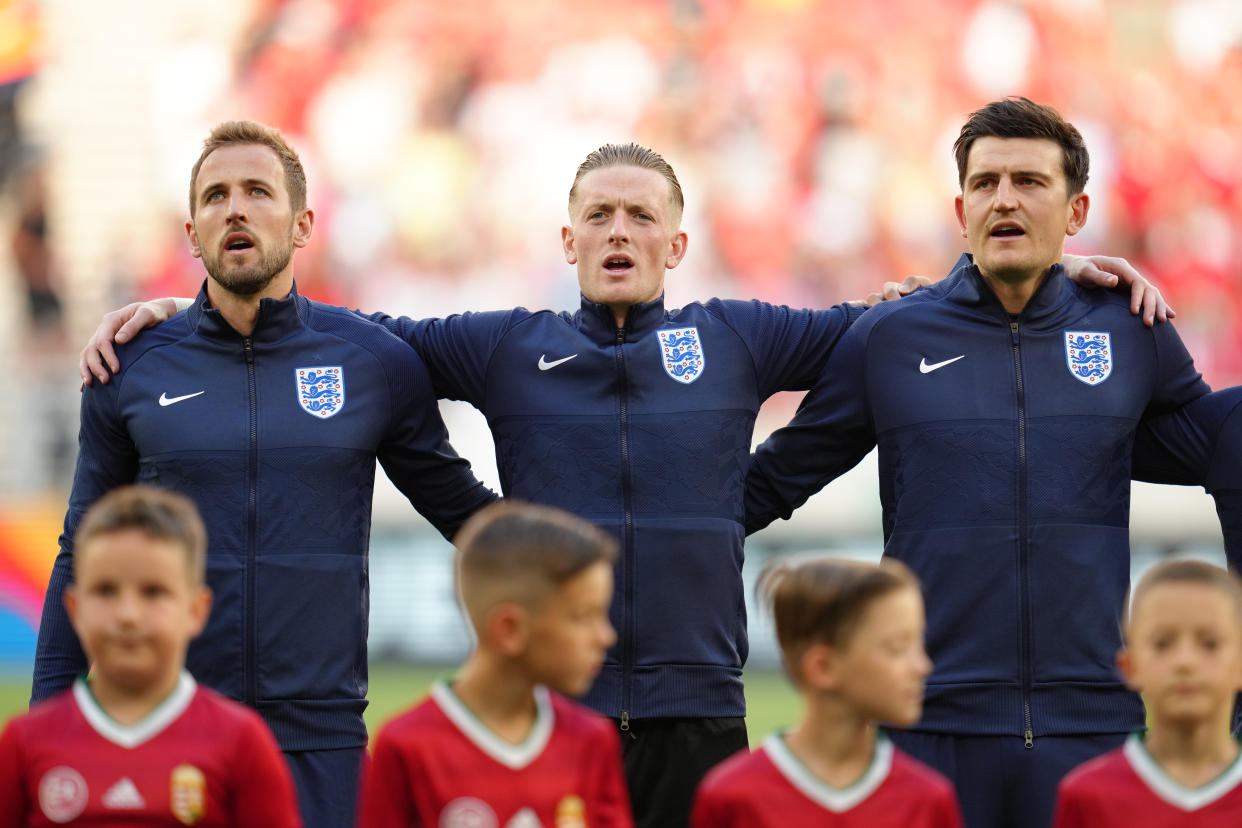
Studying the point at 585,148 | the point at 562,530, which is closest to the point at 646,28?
the point at 585,148

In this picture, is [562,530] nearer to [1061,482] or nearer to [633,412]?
[633,412]

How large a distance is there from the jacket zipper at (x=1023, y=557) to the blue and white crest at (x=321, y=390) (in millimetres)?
1728

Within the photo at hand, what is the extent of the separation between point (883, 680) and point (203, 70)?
1637 cm

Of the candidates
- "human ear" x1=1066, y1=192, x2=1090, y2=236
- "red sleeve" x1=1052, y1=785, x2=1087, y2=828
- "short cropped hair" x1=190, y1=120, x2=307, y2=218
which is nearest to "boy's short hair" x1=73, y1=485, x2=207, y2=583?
"short cropped hair" x1=190, y1=120, x2=307, y2=218

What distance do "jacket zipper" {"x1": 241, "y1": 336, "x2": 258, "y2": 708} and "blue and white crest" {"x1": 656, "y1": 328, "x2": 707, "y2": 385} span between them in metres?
1.07

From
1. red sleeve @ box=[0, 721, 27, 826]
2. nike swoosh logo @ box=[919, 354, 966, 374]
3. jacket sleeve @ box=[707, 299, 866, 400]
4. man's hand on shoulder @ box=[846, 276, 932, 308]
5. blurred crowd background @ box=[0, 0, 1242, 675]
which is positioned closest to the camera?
red sleeve @ box=[0, 721, 27, 826]

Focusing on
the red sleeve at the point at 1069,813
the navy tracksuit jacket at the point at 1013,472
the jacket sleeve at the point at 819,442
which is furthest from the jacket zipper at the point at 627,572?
the red sleeve at the point at 1069,813

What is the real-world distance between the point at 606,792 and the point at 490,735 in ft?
0.86

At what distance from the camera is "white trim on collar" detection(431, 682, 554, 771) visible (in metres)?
3.16

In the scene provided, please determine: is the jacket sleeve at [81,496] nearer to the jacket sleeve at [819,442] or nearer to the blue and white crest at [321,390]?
the blue and white crest at [321,390]

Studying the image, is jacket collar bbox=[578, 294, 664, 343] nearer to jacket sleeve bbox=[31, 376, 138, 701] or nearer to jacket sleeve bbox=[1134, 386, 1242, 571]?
jacket sleeve bbox=[31, 376, 138, 701]

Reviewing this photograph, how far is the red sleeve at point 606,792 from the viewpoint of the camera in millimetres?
3219

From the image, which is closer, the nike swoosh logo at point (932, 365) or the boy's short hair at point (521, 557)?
the boy's short hair at point (521, 557)

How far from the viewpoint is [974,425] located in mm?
4195
